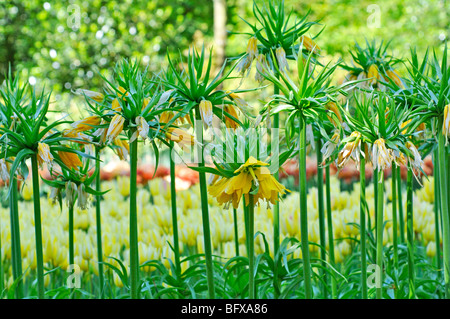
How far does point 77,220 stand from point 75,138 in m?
1.44

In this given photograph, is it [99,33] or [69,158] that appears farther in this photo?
[99,33]

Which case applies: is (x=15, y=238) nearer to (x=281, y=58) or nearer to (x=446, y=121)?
(x=281, y=58)

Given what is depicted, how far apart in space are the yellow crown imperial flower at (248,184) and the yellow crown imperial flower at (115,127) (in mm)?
229

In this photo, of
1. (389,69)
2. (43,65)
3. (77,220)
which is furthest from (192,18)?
(389,69)

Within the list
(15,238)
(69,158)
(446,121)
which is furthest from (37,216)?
(446,121)

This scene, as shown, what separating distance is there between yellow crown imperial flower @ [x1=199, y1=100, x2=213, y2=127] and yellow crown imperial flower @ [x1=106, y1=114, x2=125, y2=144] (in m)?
0.16

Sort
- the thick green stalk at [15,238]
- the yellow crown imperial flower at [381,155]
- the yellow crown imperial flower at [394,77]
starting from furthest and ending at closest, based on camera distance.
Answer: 1. the yellow crown imperial flower at [394,77]
2. the thick green stalk at [15,238]
3. the yellow crown imperial flower at [381,155]

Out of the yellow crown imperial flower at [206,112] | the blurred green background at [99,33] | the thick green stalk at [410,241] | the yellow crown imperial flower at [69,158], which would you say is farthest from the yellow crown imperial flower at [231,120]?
the blurred green background at [99,33]

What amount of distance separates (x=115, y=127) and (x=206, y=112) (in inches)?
7.4

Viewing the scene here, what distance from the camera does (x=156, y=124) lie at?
3.62ft

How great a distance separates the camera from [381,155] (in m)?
1.04

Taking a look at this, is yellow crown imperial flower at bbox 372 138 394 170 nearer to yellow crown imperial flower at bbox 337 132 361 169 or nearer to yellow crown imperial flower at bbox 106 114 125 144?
yellow crown imperial flower at bbox 337 132 361 169

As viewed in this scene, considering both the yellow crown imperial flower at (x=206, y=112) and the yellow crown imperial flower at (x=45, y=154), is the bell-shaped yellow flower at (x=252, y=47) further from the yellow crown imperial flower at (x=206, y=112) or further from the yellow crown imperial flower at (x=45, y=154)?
the yellow crown imperial flower at (x=45, y=154)

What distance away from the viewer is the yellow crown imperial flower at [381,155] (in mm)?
1030
